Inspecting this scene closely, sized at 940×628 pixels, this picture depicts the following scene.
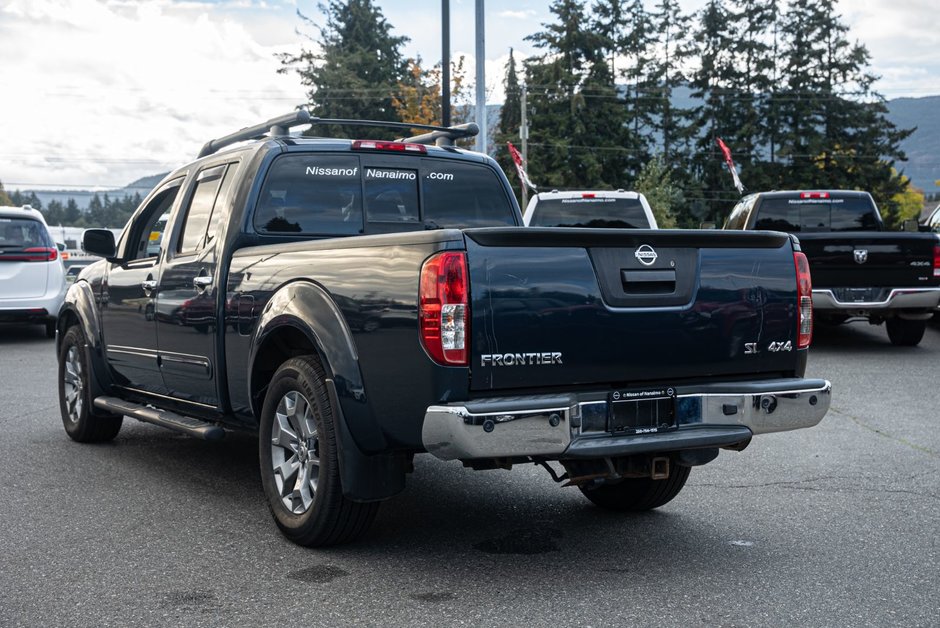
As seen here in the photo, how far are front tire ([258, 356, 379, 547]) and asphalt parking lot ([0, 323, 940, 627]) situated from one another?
0.14 meters

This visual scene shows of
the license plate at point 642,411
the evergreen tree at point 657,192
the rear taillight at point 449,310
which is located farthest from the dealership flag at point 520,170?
the evergreen tree at point 657,192

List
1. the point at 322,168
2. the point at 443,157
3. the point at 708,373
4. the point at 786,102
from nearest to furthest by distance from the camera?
the point at 708,373, the point at 322,168, the point at 443,157, the point at 786,102

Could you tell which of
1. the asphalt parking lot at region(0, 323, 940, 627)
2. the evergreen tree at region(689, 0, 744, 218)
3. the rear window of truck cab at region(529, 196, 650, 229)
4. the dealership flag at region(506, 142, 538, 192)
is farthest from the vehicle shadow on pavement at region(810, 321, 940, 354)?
the evergreen tree at region(689, 0, 744, 218)

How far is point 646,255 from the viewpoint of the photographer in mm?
4738

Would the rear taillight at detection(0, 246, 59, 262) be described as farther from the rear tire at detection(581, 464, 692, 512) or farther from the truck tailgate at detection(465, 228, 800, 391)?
the truck tailgate at detection(465, 228, 800, 391)

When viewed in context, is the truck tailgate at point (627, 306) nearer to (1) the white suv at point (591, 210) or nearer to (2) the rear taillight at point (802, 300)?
(2) the rear taillight at point (802, 300)

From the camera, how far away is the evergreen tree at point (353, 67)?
63.7m

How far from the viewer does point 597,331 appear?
4566mm

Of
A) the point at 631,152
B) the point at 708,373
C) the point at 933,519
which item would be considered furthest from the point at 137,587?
the point at 631,152

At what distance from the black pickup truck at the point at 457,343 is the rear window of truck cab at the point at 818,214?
32.1 ft

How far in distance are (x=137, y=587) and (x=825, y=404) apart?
3090 mm

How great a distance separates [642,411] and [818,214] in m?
11.3

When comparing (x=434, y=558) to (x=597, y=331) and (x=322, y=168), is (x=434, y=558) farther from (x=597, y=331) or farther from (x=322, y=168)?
(x=322, y=168)

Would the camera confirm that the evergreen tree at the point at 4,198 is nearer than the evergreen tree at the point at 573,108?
No
